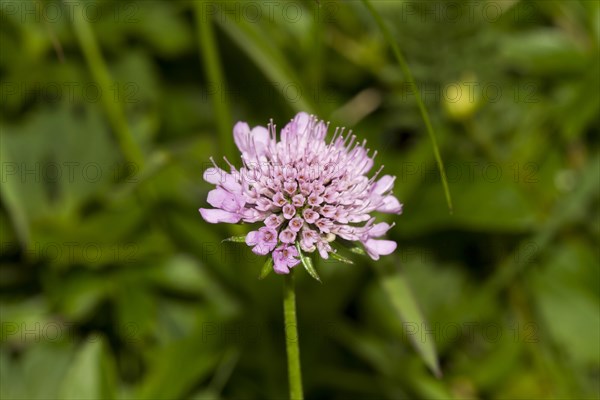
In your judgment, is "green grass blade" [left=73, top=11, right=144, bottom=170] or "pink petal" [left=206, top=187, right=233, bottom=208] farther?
"green grass blade" [left=73, top=11, right=144, bottom=170]

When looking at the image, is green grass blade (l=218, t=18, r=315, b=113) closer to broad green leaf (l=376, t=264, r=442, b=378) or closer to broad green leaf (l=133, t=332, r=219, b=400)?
broad green leaf (l=376, t=264, r=442, b=378)

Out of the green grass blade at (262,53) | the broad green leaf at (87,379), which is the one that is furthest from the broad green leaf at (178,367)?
the green grass blade at (262,53)

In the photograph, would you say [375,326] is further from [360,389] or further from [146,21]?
[146,21]

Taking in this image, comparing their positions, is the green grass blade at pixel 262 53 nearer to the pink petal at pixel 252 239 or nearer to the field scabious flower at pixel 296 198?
the field scabious flower at pixel 296 198

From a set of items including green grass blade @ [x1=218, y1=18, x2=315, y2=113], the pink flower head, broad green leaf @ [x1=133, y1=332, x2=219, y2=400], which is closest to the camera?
the pink flower head

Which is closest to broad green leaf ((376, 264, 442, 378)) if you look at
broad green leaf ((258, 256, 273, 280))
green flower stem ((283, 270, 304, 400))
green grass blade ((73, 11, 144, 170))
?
green flower stem ((283, 270, 304, 400))

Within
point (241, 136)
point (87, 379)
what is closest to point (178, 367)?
point (87, 379)
